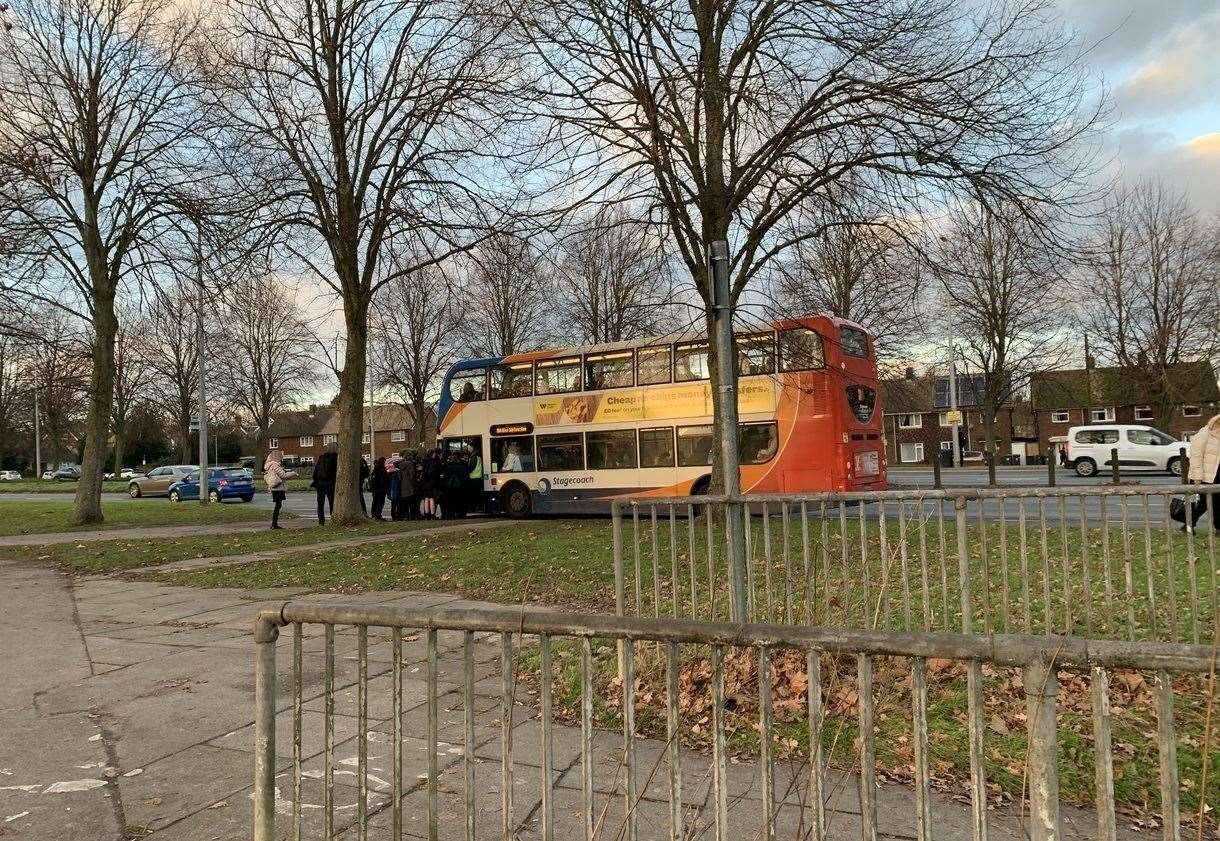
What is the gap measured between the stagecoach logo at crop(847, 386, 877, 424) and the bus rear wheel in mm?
8140

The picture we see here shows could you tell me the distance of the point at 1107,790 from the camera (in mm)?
1558

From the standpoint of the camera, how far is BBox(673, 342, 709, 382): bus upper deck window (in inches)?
683

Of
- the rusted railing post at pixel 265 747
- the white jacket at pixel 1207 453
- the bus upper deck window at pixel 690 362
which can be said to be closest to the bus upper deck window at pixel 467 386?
the bus upper deck window at pixel 690 362

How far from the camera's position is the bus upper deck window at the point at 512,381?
785 inches

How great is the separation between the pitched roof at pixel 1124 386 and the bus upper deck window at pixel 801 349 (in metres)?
23.5

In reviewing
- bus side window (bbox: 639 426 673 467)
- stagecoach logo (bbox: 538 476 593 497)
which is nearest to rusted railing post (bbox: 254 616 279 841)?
bus side window (bbox: 639 426 673 467)

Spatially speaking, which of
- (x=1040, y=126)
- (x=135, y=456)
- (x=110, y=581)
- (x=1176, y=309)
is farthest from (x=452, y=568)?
(x=135, y=456)

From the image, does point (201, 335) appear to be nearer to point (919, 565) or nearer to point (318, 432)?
point (919, 565)

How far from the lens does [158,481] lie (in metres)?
36.9

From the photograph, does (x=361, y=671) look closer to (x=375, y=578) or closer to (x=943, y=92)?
(x=375, y=578)

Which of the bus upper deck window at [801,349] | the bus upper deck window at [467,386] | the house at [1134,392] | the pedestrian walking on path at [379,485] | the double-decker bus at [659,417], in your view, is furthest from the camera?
the house at [1134,392]

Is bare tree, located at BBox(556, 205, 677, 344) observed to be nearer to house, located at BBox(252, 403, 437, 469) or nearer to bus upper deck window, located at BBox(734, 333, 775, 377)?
bus upper deck window, located at BBox(734, 333, 775, 377)

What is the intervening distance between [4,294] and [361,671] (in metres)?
18.9

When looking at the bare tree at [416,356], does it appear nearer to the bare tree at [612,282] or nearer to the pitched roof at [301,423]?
the bare tree at [612,282]
